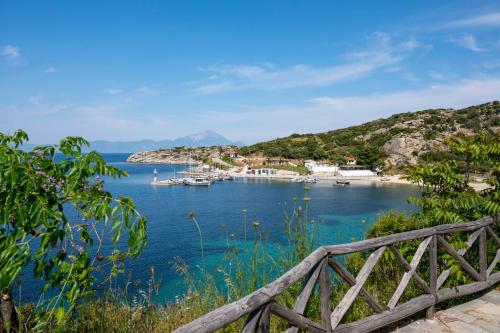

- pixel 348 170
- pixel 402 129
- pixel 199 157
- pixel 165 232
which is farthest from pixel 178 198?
pixel 199 157

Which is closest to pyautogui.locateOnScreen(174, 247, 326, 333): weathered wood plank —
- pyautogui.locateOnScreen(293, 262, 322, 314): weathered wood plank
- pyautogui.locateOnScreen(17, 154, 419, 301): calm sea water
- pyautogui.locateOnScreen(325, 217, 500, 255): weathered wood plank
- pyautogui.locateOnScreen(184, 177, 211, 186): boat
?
pyautogui.locateOnScreen(293, 262, 322, 314): weathered wood plank

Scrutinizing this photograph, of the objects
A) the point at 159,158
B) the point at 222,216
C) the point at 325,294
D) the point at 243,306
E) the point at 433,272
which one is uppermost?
the point at 159,158

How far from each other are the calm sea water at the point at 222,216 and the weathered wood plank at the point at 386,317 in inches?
149

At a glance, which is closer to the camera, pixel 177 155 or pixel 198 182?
pixel 198 182

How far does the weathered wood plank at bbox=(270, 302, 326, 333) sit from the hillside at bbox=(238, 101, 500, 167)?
75882 millimetres

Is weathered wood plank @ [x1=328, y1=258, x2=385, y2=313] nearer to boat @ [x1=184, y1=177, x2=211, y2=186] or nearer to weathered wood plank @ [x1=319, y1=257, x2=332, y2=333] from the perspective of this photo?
weathered wood plank @ [x1=319, y1=257, x2=332, y2=333]

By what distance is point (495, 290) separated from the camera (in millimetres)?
5020

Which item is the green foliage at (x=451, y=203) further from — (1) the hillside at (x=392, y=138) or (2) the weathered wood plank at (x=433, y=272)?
(1) the hillside at (x=392, y=138)

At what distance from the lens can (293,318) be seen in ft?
9.08

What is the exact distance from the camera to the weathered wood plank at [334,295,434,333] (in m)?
3.36

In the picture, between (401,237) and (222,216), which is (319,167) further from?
(401,237)

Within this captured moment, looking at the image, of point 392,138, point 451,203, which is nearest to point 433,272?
point 451,203

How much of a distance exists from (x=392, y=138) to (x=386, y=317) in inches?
3746

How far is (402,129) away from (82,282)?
104362 mm
